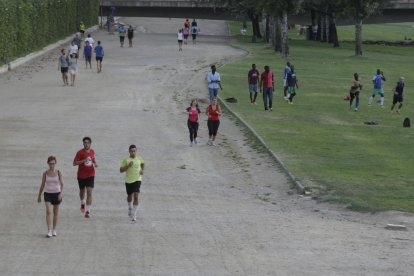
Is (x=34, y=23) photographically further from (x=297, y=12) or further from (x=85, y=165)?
(x=85, y=165)

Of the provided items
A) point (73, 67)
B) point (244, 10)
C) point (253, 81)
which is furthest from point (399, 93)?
point (244, 10)

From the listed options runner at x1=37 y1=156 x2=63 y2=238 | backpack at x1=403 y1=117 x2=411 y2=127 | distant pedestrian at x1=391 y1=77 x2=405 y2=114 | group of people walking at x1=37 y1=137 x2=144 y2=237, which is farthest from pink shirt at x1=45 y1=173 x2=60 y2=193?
distant pedestrian at x1=391 y1=77 x2=405 y2=114

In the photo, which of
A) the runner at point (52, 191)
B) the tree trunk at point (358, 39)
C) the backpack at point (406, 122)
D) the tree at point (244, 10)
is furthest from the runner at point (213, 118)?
the tree at point (244, 10)

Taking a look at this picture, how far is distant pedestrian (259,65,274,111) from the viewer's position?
40.2 meters

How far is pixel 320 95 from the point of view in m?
49.8

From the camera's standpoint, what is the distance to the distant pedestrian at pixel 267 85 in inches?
1582

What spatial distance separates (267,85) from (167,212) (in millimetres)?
18589

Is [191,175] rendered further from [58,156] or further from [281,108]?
[281,108]

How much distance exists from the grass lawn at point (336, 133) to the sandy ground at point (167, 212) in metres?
0.96

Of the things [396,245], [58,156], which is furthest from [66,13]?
[396,245]

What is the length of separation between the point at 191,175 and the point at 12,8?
1301 inches

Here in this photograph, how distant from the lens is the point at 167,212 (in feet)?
74.1

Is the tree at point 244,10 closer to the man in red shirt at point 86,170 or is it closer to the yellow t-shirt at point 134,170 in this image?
the man in red shirt at point 86,170

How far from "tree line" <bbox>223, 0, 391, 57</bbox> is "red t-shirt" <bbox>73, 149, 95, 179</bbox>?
50.1m
